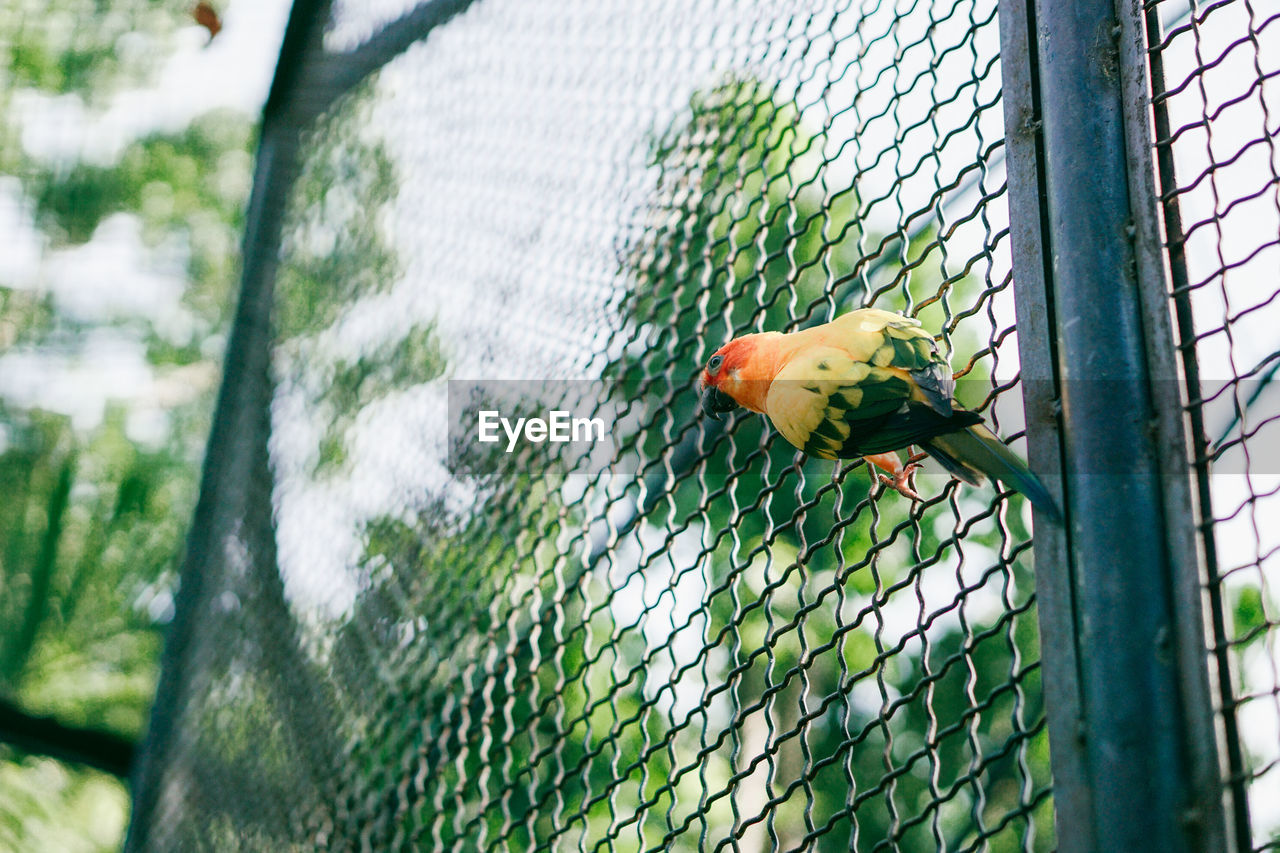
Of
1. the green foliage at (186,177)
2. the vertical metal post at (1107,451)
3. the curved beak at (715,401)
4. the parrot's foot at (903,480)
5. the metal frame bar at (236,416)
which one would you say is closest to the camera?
the vertical metal post at (1107,451)

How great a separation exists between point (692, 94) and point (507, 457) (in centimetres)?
72

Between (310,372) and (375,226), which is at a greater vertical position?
(375,226)

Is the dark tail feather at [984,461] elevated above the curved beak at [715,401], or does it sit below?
below

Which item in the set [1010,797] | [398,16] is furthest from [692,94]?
[1010,797]

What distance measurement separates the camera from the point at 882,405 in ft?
2.68

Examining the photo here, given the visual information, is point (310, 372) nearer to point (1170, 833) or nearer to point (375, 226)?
point (375, 226)

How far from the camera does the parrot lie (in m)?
0.77

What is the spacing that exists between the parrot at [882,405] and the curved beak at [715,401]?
0.18 m

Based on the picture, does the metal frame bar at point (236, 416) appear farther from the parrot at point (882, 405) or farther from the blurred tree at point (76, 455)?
the parrot at point (882, 405)

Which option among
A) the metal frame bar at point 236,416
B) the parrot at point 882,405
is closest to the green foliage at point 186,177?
the metal frame bar at point 236,416

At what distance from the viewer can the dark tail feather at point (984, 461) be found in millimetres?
704

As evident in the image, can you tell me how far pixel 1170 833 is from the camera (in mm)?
582

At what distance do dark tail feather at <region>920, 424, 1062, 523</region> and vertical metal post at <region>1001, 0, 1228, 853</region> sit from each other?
0.7 inches

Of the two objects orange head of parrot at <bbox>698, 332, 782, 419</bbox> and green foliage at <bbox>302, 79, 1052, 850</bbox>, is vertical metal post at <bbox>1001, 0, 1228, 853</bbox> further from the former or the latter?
orange head of parrot at <bbox>698, 332, 782, 419</bbox>
